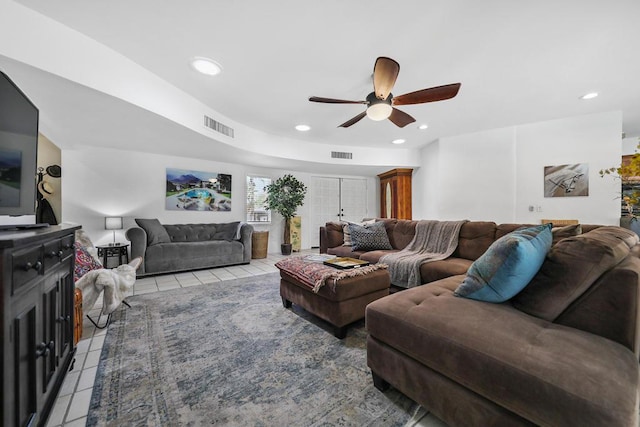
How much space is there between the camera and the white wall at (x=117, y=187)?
159 inches

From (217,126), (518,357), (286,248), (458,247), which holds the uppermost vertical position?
(217,126)

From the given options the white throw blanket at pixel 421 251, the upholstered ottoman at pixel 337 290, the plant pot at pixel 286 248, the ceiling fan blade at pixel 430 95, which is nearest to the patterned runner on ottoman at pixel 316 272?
the upholstered ottoman at pixel 337 290

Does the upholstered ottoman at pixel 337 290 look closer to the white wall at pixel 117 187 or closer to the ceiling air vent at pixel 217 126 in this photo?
the ceiling air vent at pixel 217 126

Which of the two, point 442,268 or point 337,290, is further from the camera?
point 442,268

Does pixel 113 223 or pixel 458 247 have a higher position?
pixel 113 223

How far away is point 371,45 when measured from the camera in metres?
2.20

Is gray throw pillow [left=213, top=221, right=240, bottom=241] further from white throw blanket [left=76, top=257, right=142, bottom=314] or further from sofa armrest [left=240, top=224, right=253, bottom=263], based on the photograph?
white throw blanket [left=76, top=257, right=142, bottom=314]

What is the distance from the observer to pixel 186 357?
5.57 feet

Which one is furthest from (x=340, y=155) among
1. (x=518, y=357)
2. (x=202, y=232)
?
(x=518, y=357)

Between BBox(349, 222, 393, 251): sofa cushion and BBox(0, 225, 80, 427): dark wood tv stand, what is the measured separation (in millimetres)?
2951

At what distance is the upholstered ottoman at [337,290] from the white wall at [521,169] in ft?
11.5

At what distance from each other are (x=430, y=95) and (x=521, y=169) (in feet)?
10.4

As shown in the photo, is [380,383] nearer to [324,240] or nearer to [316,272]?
[316,272]

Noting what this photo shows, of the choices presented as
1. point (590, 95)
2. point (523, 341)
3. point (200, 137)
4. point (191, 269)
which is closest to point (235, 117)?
point (200, 137)
